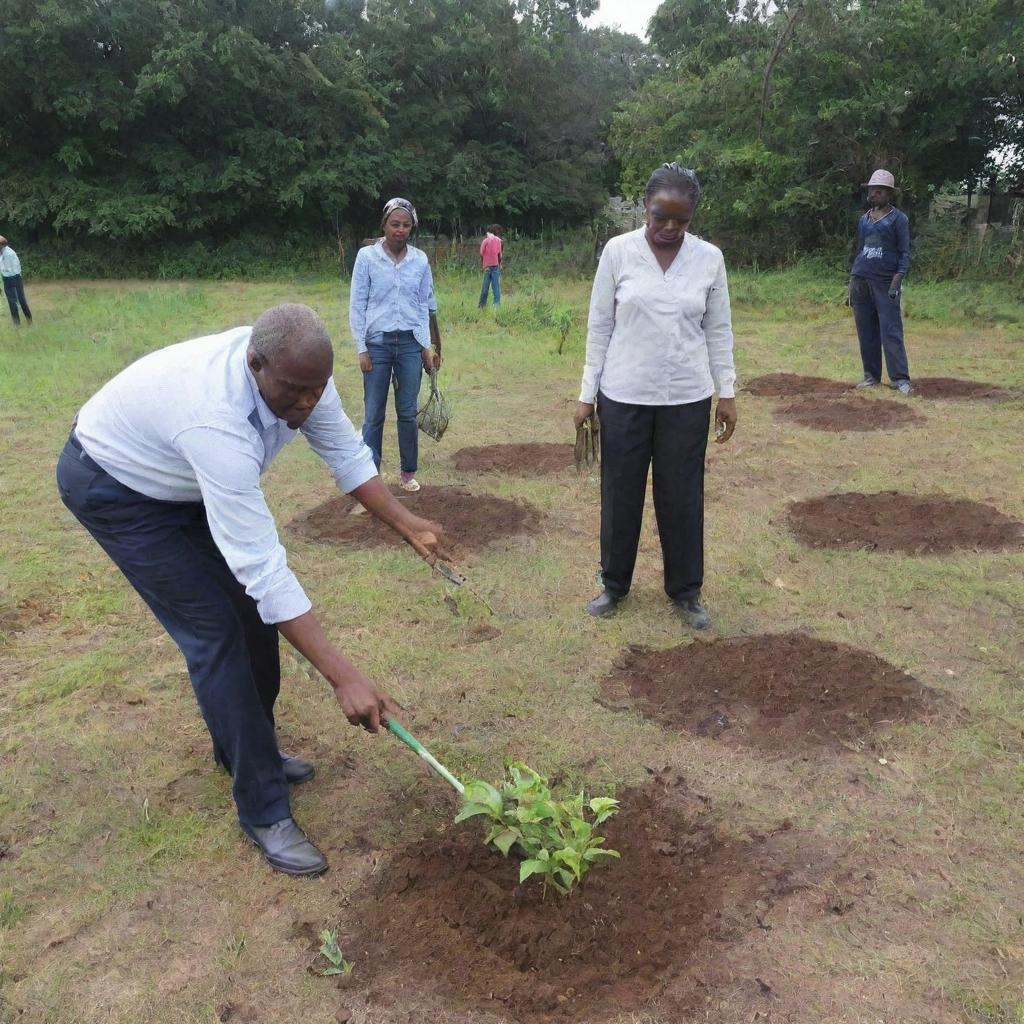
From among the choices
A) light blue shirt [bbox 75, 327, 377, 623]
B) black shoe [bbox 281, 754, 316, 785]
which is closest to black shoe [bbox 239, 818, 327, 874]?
black shoe [bbox 281, 754, 316, 785]

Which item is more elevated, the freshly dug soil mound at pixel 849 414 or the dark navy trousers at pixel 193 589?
the dark navy trousers at pixel 193 589

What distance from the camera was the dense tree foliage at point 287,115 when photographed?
23.6m

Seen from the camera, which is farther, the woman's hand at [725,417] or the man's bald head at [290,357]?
the woman's hand at [725,417]

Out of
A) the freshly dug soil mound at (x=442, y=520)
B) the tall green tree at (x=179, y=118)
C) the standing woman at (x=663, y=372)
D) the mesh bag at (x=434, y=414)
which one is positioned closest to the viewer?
the standing woman at (x=663, y=372)

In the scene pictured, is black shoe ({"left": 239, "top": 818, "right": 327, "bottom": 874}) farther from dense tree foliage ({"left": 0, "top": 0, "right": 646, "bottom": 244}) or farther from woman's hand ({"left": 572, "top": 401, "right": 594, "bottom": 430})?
dense tree foliage ({"left": 0, "top": 0, "right": 646, "bottom": 244})

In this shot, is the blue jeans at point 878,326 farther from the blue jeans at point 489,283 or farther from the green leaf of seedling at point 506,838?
the blue jeans at point 489,283

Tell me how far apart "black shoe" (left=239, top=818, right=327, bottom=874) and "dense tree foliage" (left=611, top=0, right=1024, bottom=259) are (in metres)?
17.2

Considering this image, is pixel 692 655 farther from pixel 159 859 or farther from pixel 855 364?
pixel 855 364

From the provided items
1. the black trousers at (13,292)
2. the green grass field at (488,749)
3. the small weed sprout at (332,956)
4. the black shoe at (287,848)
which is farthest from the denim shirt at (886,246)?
the black trousers at (13,292)

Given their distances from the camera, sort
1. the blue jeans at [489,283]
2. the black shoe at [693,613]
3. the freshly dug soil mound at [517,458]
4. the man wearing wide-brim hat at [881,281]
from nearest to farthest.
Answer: the black shoe at [693,613] → the freshly dug soil mound at [517,458] → the man wearing wide-brim hat at [881,281] → the blue jeans at [489,283]

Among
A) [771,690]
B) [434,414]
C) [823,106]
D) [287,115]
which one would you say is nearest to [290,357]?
[771,690]

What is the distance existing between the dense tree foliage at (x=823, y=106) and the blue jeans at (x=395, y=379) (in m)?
14.1

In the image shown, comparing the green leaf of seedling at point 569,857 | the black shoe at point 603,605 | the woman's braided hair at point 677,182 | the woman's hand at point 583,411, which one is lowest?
the black shoe at point 603,605

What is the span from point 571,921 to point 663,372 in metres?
2.22
